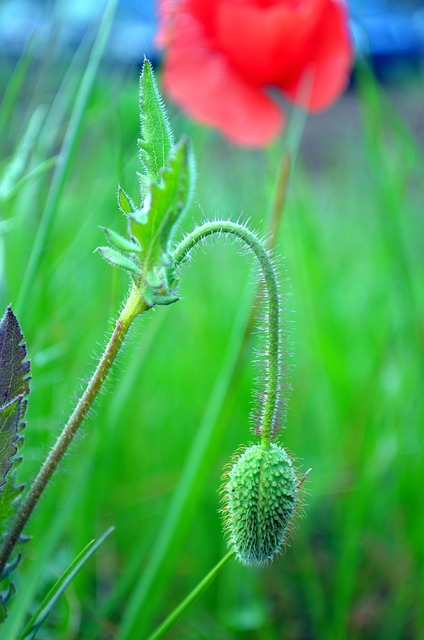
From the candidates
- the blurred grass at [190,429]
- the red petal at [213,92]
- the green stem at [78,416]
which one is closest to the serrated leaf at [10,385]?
the green stem at [78,416]

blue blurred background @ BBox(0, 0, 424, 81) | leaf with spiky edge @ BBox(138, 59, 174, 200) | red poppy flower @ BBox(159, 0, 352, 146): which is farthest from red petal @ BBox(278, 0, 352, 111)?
leaf with spiky edge @ BBox(138, 59, 174, 200)

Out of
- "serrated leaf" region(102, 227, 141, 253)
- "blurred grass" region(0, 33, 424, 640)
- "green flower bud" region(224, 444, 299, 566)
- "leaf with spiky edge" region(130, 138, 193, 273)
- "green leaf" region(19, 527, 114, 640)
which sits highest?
"leaf with spiky edge" region(130, 138, 193, 273)

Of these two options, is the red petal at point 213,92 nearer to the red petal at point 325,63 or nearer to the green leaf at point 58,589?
the red petal at point 325,63

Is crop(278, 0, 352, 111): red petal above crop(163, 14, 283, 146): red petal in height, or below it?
above

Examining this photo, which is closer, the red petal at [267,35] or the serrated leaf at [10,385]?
the serrated leaf at [10,385]

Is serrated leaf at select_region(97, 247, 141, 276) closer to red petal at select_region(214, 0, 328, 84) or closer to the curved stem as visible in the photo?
the curved stem

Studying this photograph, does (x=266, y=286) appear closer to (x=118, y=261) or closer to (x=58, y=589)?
(x=118, y=261)
